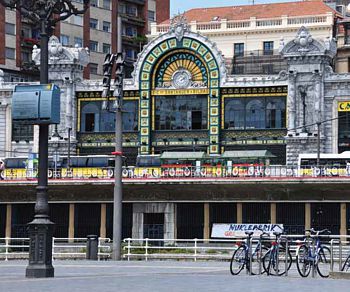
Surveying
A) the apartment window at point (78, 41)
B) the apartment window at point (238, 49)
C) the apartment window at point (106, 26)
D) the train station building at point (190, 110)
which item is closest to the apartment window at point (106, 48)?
the apartment window at point (106, 26)

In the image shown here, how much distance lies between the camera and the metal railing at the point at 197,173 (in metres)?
70.4

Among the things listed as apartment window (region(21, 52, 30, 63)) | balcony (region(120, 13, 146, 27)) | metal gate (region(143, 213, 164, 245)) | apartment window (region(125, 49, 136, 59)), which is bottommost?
metal gate (region(143, 213, 164, 245))

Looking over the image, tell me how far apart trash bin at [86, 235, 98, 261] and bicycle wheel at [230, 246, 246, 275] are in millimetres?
14915

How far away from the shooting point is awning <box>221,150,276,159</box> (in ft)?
→ 273

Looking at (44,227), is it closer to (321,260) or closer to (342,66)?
(321,260)

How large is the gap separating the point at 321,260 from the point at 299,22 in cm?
7291

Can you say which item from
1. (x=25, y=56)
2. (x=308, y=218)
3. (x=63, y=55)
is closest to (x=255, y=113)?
(x=63, y=55)

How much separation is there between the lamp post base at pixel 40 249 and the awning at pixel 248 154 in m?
54.4

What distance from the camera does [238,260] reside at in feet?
106

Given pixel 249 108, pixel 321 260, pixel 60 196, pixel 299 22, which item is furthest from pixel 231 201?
pixel 321 260

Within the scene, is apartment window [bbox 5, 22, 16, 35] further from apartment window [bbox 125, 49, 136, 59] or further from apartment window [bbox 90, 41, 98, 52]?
apartment window [bbox 125, 49, 136, 59]

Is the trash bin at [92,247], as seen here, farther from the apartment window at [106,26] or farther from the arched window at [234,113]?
the apartment window at [106,26]

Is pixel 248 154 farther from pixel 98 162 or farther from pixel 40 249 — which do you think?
pixel 40 249

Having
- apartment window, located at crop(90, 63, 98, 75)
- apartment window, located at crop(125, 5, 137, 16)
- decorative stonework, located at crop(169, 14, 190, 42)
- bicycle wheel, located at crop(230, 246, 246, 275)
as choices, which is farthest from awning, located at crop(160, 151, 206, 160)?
bicycle wheel, located at crop(230, 246, 246, 275)
